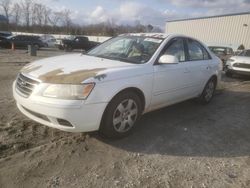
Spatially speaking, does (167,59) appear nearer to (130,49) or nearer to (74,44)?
(130,49)

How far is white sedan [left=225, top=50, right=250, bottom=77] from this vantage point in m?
11.0

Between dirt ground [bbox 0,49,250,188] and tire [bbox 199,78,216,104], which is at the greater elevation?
tire [bbox 199,78,216,104]

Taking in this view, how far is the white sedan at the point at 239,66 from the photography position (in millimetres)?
10977

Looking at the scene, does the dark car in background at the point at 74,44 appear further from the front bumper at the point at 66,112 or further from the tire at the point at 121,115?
the front bumper at the point at 66,112

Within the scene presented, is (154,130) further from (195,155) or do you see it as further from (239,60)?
(239,60)

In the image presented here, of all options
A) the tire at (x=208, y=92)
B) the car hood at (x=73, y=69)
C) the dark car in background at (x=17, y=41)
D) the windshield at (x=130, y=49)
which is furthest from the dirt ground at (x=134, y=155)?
the dark car in background at (x=17, y=41)

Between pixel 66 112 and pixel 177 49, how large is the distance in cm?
262

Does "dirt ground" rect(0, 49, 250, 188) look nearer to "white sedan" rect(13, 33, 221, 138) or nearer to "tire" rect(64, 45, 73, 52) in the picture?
"white sedan" rect(13, 33, 221, 138)

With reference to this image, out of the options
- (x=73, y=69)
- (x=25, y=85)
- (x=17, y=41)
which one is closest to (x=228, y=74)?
(x=73, y=69)

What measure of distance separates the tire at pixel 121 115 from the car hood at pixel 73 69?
0.41 meters

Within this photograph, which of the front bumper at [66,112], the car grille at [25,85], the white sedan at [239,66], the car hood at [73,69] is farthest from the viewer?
the white sedan at [239,66]

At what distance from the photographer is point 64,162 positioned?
11.1ft

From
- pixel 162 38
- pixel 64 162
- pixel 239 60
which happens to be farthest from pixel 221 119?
pixel 239 60

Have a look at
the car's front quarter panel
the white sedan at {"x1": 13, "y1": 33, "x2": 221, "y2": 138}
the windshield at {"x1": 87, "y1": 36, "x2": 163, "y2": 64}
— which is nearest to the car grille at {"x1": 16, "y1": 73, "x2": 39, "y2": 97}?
the white sedan at {"x1": 13, "y1": 33, "x2": 221, "y2": 138}
